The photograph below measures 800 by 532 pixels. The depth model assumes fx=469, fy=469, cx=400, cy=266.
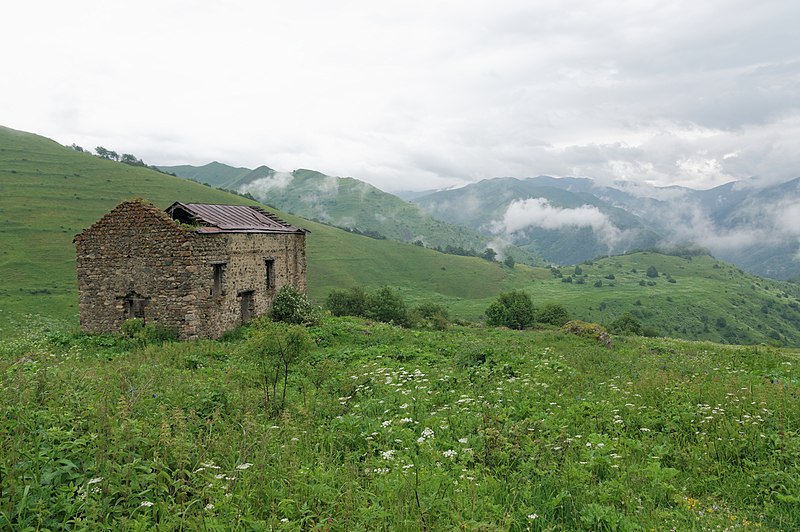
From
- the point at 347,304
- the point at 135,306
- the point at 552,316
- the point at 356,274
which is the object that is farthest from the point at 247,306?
the point at 356,274

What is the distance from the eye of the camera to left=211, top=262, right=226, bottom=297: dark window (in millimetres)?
20234

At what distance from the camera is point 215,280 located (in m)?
20.4

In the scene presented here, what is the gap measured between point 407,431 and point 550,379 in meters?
5.31

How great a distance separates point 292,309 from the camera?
2477 centimetres

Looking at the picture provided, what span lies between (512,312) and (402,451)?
50689 millimetres

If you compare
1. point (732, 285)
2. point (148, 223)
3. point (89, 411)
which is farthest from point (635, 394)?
point (732, 285)

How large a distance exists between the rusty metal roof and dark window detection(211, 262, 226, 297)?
4.95ft

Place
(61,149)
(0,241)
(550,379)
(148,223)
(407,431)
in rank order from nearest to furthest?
(407,431) → (550,379) → (148,223) → (0,241) → (61,149)

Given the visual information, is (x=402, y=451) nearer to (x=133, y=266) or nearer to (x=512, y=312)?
(x=133, y=266)

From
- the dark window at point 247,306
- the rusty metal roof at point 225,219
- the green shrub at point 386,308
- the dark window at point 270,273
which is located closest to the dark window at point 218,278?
the rusty metal roof at point 225,219

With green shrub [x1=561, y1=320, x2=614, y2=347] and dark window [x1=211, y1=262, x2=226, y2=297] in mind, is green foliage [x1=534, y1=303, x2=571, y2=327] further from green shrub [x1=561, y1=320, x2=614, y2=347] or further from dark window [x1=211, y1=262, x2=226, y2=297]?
dark window [x1=211, y1=262, x2=226, y2=297]

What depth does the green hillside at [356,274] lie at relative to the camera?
7144cm

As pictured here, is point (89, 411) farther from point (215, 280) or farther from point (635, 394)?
point (215, 280)

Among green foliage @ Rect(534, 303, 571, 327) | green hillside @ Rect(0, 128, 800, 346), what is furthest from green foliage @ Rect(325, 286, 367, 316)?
green hillside @ Rect(0, 128, 800, 346)
